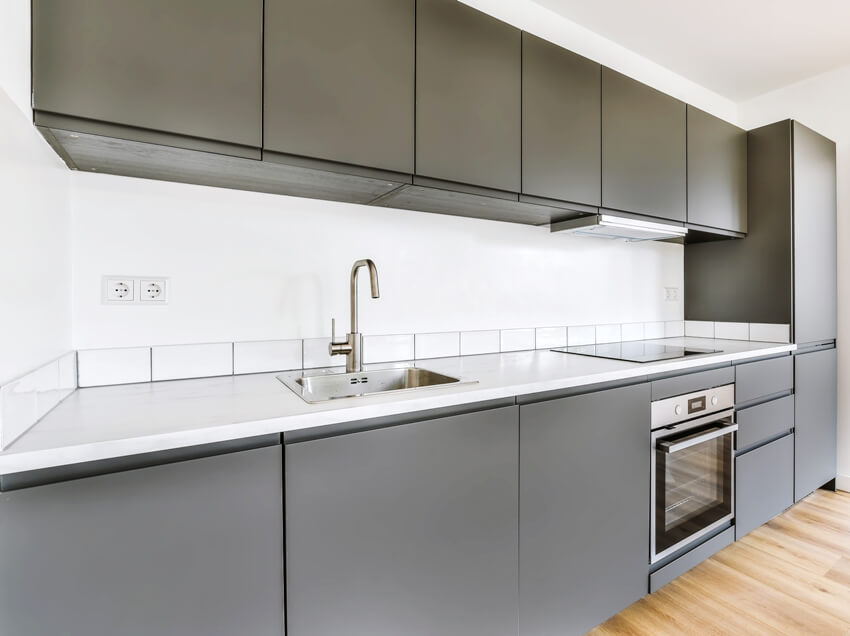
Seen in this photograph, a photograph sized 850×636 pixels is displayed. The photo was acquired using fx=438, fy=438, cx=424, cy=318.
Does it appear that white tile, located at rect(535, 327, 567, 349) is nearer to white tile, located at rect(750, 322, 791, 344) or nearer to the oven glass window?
the oven glass window

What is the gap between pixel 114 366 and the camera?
127 cm

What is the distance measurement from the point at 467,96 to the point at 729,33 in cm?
182

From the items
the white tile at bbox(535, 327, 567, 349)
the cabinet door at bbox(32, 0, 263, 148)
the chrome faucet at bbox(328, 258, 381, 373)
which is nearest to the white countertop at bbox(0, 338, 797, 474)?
the chrome faucet at bbox(328, 258, 381, 373)

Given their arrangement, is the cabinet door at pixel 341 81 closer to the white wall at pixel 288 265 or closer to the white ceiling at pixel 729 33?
the white wall at pixel 288 265

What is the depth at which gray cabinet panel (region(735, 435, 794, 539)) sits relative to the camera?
79.9 inches

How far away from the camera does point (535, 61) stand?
5.52 feet

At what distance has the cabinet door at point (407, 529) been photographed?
0.98 meters

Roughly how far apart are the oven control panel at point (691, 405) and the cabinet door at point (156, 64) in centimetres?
166

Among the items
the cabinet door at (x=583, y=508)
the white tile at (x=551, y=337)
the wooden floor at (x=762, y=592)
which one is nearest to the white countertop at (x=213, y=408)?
the cabinet door at (x=583, y=508)

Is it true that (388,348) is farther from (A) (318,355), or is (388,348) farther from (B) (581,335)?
(B) (581,335)

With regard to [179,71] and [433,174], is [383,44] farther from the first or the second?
[179,71]

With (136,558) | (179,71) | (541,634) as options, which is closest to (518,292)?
(541,634)

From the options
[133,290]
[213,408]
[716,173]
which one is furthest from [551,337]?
[133,290]

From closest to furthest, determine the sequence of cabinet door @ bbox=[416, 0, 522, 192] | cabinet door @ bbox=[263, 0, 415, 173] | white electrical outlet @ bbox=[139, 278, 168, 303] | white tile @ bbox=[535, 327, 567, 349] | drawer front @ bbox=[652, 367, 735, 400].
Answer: cabinet door @ bbox=[263, 0, 415, 173], white electrical outlet @ bbox=[139, 278, 168, 303], cabinet door @ bbox=[416, 0, 522, 192], drawer front @ bbox=[652, 367, 735, 400], white tile @ bbox=[535, 327, 567, 349]
